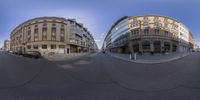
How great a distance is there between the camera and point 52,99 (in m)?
4.09

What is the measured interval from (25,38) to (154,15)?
7.37m

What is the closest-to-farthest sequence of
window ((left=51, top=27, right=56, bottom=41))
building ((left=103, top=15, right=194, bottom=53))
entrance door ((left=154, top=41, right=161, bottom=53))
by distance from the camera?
window ((left=51, top=27, right=56, bottom=41))
entrance door ((left=154, top=41, right=161, bottom=53))
building ((left=103, top=15, right=194, bottom=53))

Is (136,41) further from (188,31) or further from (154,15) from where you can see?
(188,31)

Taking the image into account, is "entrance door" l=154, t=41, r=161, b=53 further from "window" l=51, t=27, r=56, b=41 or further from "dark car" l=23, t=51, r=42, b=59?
"dark car" l=23, t=51, r=42, b=59

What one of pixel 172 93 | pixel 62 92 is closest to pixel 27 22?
pixel 62 92

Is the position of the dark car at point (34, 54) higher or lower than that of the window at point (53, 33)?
lower

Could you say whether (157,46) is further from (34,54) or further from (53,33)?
(34,54)

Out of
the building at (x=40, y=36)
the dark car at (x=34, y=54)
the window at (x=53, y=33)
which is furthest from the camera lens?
the window at (x=53, y=33)

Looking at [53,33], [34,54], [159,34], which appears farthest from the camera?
[159,34]

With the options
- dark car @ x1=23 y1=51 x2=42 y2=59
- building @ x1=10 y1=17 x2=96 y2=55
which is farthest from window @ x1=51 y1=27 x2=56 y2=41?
dark car @ x1=23 y1=51 x2=42 y2=59

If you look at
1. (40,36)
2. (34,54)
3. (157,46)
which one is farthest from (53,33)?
(157,46)

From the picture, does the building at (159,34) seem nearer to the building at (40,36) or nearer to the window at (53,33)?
the building at (40,36)

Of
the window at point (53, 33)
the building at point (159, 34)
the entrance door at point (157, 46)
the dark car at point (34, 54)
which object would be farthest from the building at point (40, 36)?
the entrance door at point (157, 46)

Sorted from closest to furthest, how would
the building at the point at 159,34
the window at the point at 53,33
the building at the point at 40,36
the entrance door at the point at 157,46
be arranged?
1. the building at the point at 40,36
2. the window at the point at 53,33
3. the entrance door at the point at 157,46
4. the building at the point at 159,34
